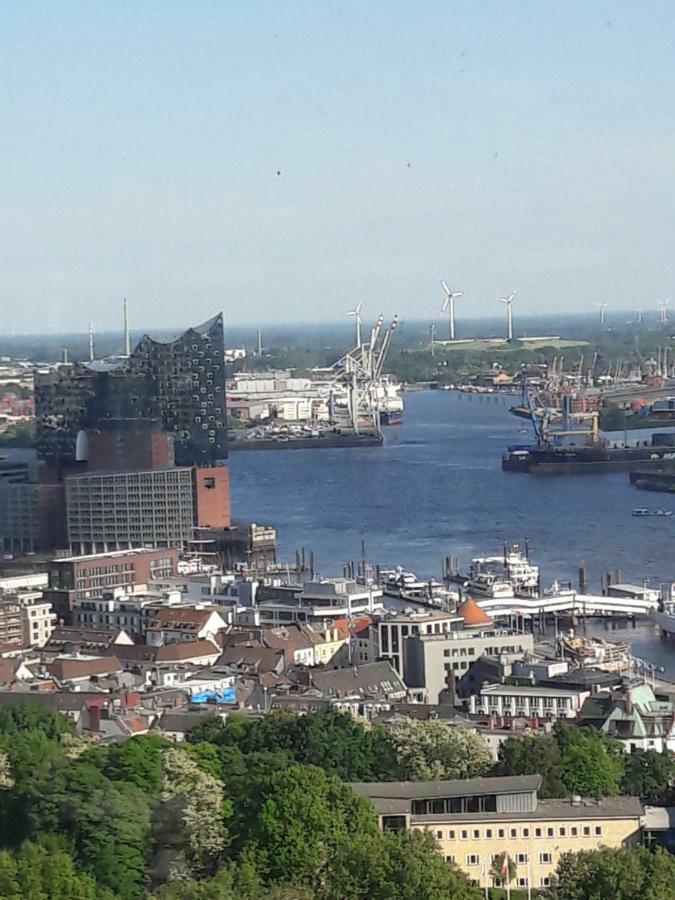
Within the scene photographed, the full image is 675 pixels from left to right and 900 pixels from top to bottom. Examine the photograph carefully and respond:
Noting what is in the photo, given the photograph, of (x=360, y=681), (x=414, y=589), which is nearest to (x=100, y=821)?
(x=360, y=681)

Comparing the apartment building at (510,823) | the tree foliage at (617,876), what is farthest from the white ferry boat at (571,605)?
the tree foliage at (617,876)

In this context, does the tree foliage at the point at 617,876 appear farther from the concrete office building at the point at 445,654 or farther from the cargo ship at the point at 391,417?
the cargo ship at the point at 391,417

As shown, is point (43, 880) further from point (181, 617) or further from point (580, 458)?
point (580, 458)

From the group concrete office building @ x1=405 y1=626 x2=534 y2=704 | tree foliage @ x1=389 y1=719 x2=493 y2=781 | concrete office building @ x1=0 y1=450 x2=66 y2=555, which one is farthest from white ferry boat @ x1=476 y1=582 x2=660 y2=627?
tree foliage @ x1=389 y1=719 x2=493 y2=781

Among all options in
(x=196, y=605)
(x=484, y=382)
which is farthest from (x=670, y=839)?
(x=484, y=382)

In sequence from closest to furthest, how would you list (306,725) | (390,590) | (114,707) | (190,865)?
(190,865) < (306,725) < (114,707) < (390,590)

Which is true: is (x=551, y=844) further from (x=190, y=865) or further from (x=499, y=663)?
(x=499, y=663)
